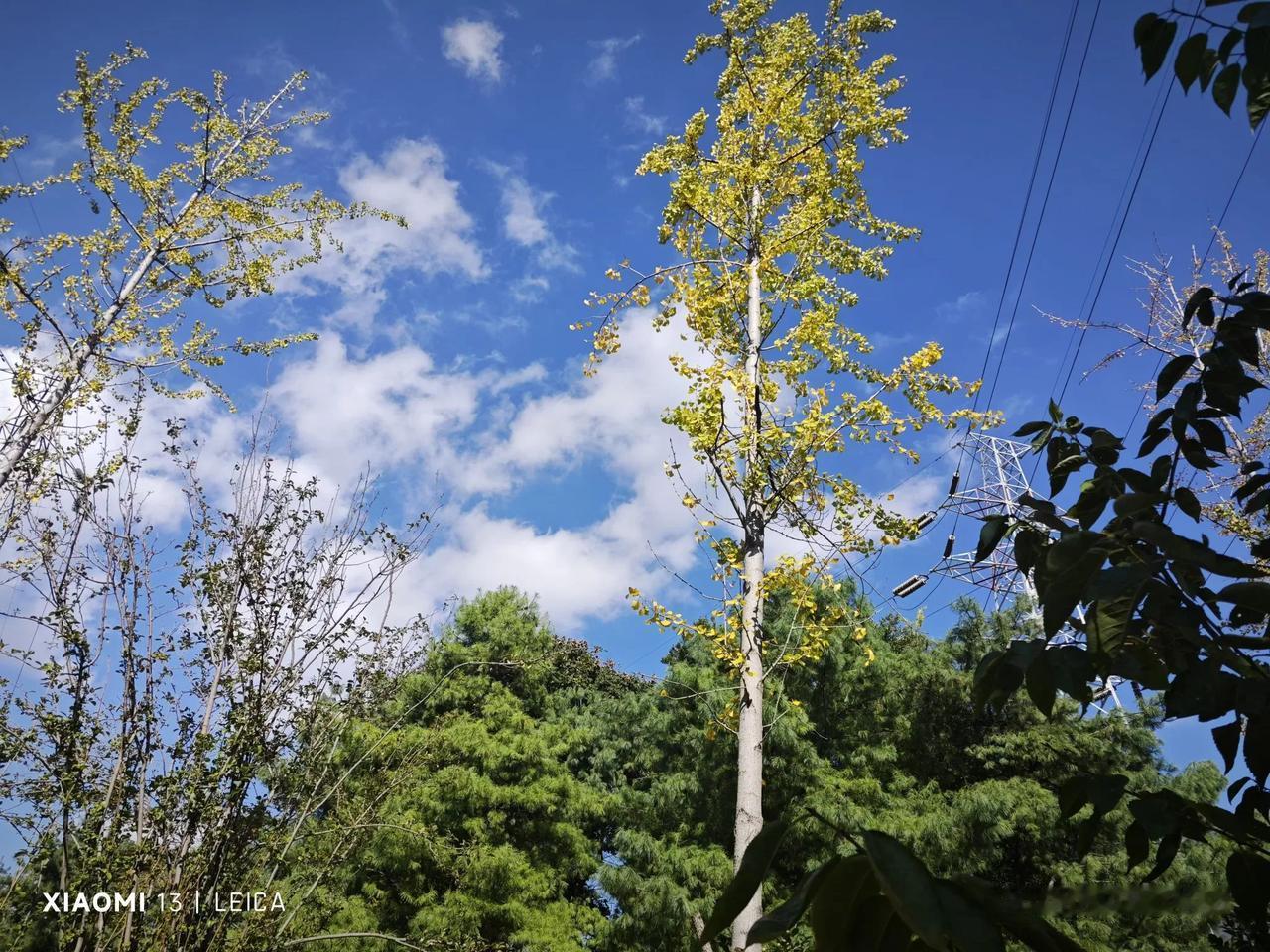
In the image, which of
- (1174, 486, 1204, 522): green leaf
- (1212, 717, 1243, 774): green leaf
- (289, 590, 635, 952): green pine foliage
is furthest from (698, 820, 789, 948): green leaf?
(289, 590, 635, 952): green pine foliage

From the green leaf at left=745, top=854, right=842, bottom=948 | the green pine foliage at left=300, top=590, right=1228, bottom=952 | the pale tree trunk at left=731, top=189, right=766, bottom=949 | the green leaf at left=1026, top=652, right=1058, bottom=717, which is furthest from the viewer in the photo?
the green pine foliage at left=300, top=590, right=1228, bottom=952

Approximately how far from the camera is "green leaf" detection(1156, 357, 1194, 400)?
143 cm

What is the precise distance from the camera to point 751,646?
4520 millimetres

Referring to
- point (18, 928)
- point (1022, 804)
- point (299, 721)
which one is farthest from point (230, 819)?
point (1022, 804)

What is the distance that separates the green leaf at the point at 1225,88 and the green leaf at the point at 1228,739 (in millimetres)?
→ 1004

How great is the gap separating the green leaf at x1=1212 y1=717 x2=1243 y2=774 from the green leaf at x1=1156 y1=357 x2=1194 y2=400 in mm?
656

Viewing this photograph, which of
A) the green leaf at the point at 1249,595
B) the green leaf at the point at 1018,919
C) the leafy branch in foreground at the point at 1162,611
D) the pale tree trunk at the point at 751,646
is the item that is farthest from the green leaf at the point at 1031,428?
the pale tree trunk at the point at 751,646

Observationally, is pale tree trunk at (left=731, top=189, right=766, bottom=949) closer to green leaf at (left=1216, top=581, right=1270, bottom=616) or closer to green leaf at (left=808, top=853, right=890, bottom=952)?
green leaf at (left=1216, top=581, right=1270, bottom=616)

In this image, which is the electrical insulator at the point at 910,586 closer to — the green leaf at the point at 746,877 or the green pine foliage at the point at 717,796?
the green pine foliage at the point at 717,796

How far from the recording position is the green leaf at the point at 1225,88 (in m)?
1.09

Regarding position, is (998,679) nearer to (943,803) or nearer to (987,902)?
(987,902)

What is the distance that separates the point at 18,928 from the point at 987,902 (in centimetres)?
392

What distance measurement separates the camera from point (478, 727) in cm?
1230

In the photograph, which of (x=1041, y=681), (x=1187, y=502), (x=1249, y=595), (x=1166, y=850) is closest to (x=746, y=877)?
(x=1041, y=681)
